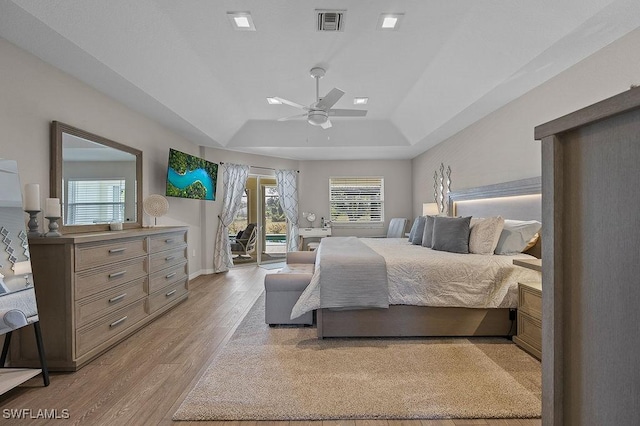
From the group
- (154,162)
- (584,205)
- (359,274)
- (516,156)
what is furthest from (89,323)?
(516,156)

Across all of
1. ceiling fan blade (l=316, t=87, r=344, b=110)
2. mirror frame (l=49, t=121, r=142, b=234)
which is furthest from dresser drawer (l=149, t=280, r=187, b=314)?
ceiling fan blade (l=316, t=87, r=344, b=110)

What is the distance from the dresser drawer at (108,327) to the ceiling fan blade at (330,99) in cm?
280

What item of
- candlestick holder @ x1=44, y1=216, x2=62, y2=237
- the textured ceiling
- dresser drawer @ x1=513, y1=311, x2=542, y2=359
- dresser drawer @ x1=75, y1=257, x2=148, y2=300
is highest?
the textured ceiling

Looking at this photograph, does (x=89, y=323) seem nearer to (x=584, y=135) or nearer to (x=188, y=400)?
(x=188, y=400)

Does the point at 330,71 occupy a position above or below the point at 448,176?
above

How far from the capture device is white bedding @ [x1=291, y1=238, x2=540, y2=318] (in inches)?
108

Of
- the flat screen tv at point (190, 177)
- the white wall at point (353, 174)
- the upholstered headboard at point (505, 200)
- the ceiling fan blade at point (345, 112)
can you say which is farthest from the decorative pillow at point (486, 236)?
the white wall at point (353, 174)

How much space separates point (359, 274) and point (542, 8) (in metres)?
2.42

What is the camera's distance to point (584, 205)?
0.64 metres

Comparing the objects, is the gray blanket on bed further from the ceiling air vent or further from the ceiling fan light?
the ceiling air vent

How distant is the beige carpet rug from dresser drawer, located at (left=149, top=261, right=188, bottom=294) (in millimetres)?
1168

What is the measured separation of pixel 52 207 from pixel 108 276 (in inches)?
27.2

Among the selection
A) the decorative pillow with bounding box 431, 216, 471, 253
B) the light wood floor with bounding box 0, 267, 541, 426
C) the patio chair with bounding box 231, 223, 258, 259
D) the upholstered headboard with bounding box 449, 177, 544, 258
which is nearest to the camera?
the light wood floor with bounding box 0, 267, 541, 426

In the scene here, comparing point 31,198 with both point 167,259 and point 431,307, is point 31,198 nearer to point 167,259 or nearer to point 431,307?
point 167,259
